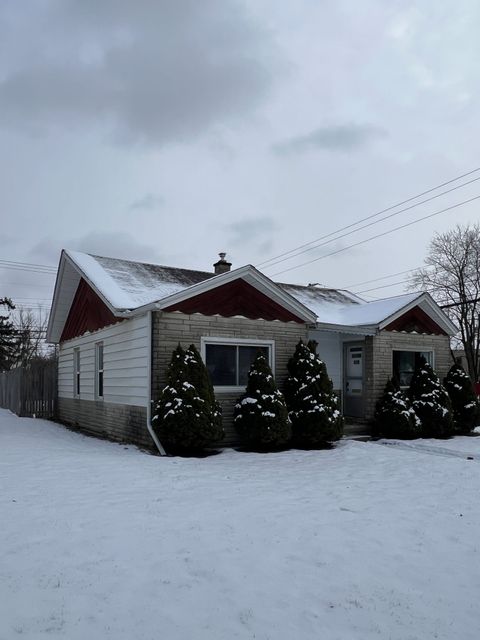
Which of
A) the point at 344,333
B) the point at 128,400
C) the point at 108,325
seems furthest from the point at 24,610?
the point at 344,333

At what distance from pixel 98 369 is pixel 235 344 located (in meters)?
4.35

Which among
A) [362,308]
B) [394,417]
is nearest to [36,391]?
[362,308]

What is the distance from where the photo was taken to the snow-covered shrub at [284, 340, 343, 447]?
11602 mm

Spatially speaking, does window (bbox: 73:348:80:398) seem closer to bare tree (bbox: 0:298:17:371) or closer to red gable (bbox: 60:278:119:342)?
red gable (bbox: 60:278:119:342)

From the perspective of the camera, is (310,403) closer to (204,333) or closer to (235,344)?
(235,344)

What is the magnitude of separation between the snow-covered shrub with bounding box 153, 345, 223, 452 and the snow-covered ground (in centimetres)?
145

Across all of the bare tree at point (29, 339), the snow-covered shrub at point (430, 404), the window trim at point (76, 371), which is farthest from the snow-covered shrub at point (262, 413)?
the bare tree at point (29, 339)

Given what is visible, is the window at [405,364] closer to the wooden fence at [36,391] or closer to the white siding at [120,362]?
the white siding at [120,362]

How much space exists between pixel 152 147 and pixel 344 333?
7973mm

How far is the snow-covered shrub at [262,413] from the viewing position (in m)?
11.1

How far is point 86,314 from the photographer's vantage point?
15.1 meters

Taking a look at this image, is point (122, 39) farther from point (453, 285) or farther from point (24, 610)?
point (453, 285)

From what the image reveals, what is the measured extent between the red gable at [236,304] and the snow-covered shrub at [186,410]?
1.19 meters

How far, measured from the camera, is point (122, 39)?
10930 mm
